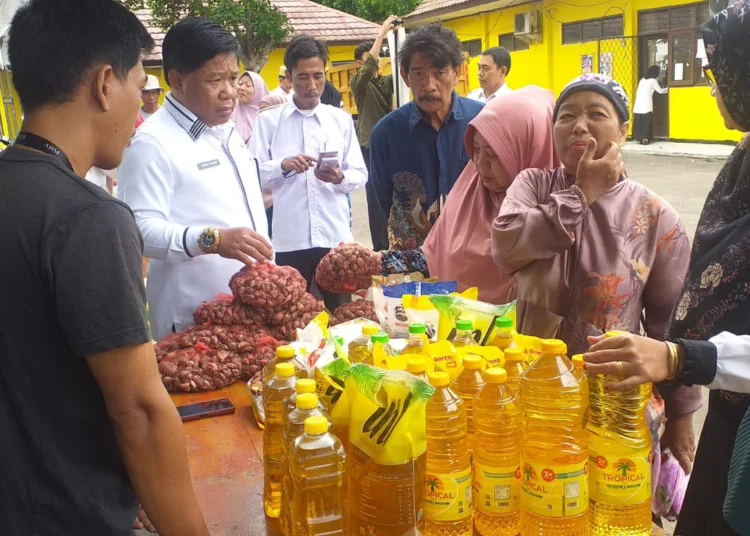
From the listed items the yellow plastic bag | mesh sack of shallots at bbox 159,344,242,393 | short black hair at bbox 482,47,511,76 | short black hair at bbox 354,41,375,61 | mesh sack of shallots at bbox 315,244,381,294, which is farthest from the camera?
short black hair at bbox 354,41,375,61

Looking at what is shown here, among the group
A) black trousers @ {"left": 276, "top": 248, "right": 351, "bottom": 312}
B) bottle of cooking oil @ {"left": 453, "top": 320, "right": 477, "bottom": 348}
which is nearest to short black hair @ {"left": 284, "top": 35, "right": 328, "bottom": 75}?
black trousers @ {"left": 276, "top": 248, "right": 351, "bottom": 312}

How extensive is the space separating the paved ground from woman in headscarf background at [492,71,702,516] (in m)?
6.56

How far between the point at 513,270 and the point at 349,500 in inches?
43.3

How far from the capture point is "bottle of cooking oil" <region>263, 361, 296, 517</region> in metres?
1.53

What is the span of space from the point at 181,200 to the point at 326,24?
18.3 meters

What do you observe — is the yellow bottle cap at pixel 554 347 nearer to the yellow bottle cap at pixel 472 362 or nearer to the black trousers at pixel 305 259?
the yellow bottle cap at pixel 472 362

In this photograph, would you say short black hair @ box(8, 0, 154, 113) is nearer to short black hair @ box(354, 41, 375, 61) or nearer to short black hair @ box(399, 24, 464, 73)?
short black hair @ box(399, 24, 464, 73)

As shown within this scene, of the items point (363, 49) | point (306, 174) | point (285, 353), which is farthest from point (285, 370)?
point (363, 49)

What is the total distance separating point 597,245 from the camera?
82.9 inches

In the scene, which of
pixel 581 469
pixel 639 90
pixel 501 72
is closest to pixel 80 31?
pixel 581 469

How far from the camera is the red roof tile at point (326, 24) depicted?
19.1 metres

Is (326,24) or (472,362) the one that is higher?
(326,24)

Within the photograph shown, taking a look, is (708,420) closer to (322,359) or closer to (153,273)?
(322,359)

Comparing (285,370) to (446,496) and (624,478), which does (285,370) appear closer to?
(446,496)
